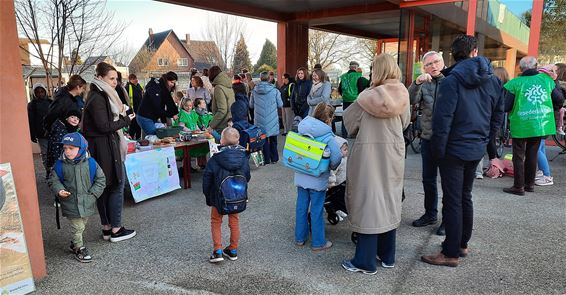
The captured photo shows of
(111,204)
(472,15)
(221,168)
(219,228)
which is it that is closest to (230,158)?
(221,168)

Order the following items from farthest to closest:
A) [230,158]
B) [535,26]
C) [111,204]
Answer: [535,26]
[111,204]
[230,158]

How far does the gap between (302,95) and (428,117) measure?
174 inches

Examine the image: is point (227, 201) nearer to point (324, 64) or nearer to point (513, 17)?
point (513, 17)

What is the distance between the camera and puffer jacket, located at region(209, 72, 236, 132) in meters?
6.30

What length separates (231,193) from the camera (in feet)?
10.7

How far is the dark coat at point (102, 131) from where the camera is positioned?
3.66 metres

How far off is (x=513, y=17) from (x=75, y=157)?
9518 mm

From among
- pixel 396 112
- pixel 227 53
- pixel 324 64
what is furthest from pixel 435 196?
pixel 324 64

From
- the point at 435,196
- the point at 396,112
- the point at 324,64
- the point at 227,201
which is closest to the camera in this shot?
the point at 396,112

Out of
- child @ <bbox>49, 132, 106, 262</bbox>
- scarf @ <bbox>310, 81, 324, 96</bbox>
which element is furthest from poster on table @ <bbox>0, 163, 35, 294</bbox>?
scarf @ <bbox>310, 81, 324, 96</bbox>

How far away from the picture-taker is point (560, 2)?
8664 millimetres

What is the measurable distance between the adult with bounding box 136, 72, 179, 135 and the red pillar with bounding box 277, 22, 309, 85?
750 centimetres

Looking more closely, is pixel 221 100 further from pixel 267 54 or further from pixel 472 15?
pixel 267 54

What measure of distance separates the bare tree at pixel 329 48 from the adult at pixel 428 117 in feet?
81.5
